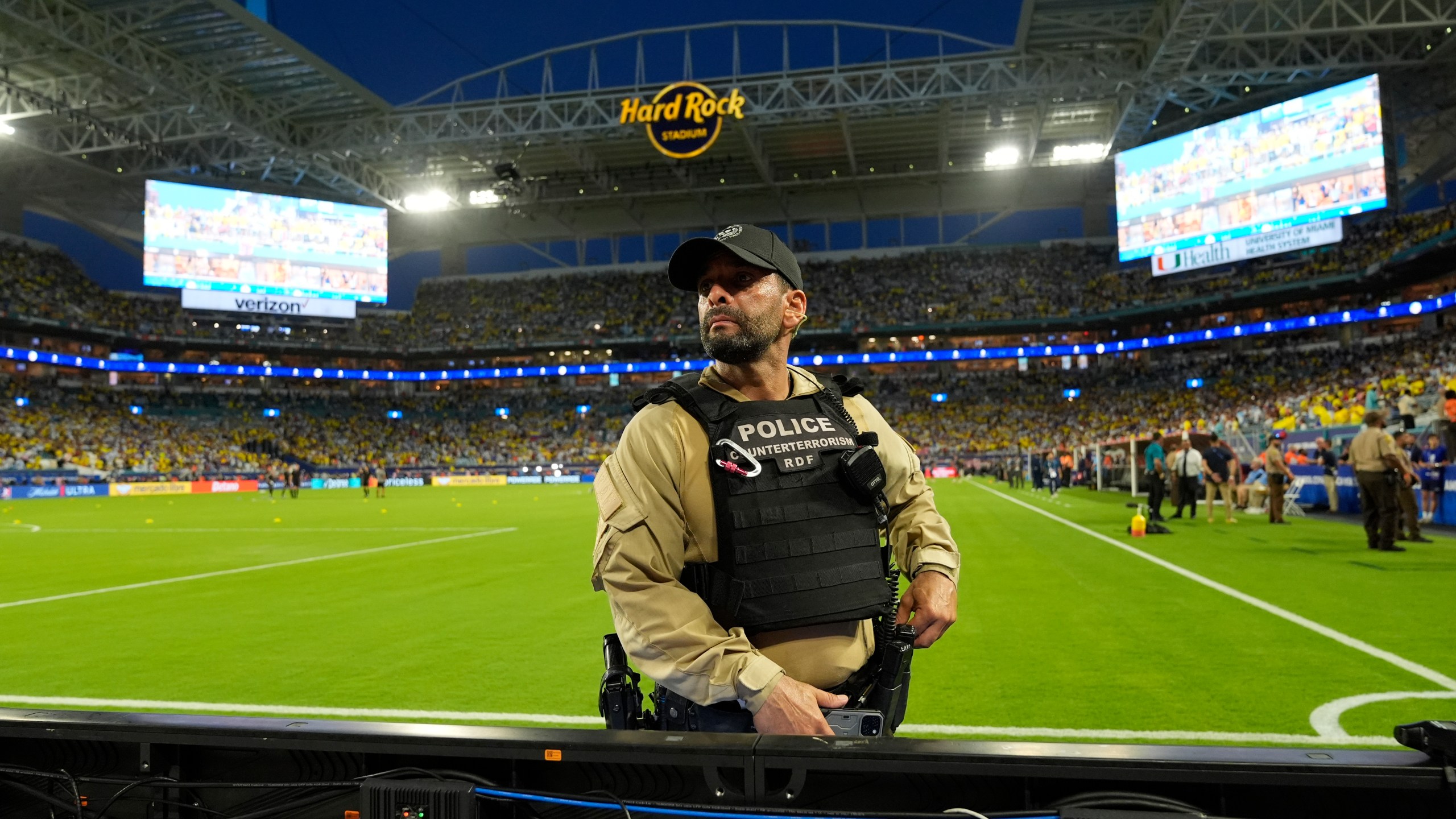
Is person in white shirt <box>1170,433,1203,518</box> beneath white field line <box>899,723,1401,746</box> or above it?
above

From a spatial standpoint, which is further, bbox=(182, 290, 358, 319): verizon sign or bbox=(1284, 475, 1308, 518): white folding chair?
bbox=(182, 290, 358, 319): verizon sign

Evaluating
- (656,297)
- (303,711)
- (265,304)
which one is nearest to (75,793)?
(303,711)

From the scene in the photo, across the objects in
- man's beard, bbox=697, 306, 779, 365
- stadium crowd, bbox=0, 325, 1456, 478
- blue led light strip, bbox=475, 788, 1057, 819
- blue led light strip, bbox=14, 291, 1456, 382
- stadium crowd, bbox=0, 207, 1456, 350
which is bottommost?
blue led light strip, bbox=475, 788, 1057, 819

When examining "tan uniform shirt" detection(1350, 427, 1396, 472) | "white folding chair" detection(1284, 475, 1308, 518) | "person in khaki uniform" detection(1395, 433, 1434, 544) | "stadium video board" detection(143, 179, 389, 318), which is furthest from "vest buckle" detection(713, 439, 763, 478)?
"stadium video board" detection(143, 179, 389, 318)

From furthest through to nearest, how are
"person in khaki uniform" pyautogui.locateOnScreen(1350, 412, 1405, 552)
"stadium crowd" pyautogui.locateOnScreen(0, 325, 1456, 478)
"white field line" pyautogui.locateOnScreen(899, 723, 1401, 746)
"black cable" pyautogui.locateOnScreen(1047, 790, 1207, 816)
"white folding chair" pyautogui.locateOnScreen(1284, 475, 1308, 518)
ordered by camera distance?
"stadium crowd" pyautogui.locateOnScreen(0, 325, 1456, 478) → "white folding chair" pyautogui.locateOnScreen(1284, 475, 1308, 518) → "person in khaki uniform" pyautogui.locateOnScreen(1350, 412, 1405, 552) → "white field line" pyautogui.locateOnScreen(899, 723, 1401, 746) → "black cable" pyautogui.locateOnScreen(1047, 790, 1207, 816)

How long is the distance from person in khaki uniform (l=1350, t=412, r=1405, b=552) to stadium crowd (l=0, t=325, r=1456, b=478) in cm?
2798

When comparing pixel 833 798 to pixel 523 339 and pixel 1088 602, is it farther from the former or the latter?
pixel 523 339

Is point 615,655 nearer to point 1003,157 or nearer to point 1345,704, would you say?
point 1345,704

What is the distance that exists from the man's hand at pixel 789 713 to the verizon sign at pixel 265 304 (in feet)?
178

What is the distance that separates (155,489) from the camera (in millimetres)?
46688

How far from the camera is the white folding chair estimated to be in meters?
19.5

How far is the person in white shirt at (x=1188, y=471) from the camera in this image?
18922 mm

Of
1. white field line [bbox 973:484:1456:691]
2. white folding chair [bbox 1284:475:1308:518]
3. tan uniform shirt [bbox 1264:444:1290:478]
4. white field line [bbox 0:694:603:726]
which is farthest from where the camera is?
white folding chair [bbox 1284:475:1308:518]

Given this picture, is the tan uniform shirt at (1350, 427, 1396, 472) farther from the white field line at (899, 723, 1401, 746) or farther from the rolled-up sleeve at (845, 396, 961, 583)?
the rolled-up sleeve at (845, 396, 961, 583)
